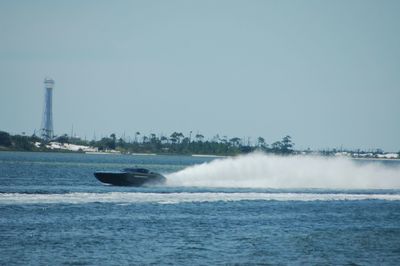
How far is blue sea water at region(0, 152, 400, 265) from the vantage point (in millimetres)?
36406

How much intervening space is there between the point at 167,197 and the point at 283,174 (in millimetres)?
31405

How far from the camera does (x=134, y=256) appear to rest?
35875mm

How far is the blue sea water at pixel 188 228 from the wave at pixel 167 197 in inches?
3.5

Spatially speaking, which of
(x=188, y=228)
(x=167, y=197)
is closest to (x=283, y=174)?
(x=167, y=197)

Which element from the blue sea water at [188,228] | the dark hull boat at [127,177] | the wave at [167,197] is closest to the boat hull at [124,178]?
the dark hull boat at [127,177]

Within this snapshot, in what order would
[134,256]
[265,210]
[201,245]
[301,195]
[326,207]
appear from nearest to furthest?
[134,256]
[201,245]
[265,210]
[326,207]
[301,195]

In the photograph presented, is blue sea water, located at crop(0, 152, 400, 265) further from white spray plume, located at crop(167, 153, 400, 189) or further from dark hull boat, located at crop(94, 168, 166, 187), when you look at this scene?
white spray plume, located at crop(167, 153, 400, 189)

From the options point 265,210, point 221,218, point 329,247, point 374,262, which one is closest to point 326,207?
point 265,210

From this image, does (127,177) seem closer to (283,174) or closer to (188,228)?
(283,174)

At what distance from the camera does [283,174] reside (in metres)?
94.1

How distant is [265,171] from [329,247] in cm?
5250

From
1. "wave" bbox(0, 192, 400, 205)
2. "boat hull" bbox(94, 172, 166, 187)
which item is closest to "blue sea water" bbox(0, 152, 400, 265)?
"wave" bbox(0, 192, 400, 205)

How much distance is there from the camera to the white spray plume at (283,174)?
8825cm

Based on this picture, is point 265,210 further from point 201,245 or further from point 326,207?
point 201,245
